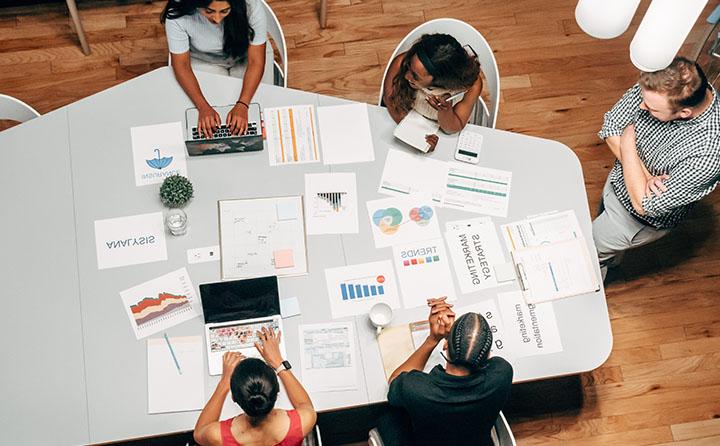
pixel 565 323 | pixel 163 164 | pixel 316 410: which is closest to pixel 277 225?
pixel 163 164

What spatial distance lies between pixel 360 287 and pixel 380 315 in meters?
0.15

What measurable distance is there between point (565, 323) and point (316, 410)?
1.01m

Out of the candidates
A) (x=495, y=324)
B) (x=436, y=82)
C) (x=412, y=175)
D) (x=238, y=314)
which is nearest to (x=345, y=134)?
(x=412, y=175)

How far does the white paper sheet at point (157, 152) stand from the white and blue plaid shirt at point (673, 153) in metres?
1.80

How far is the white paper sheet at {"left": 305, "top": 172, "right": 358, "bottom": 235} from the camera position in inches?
115

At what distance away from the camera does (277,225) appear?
2908 mm

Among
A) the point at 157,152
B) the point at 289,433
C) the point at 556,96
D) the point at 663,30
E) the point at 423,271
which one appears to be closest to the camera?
the point at 663,30

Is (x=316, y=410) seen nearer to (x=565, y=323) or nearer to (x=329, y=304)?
(x=329, y=304)

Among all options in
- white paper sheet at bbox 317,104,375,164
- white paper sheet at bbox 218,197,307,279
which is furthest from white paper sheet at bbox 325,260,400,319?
white paper sheet at bbox 317,104,375,164

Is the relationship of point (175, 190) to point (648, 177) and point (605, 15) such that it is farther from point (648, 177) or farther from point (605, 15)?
point (648, 177)

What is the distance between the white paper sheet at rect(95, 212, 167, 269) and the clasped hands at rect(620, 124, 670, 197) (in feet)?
6.30

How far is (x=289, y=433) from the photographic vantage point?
254 centimetres

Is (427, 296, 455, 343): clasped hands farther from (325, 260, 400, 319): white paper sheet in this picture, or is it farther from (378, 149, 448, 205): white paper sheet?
(378, 149, 448, 205): white paper sheet

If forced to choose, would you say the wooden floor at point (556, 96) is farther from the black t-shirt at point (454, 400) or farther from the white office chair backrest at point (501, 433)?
the black t-shirt at point (454, 400)
